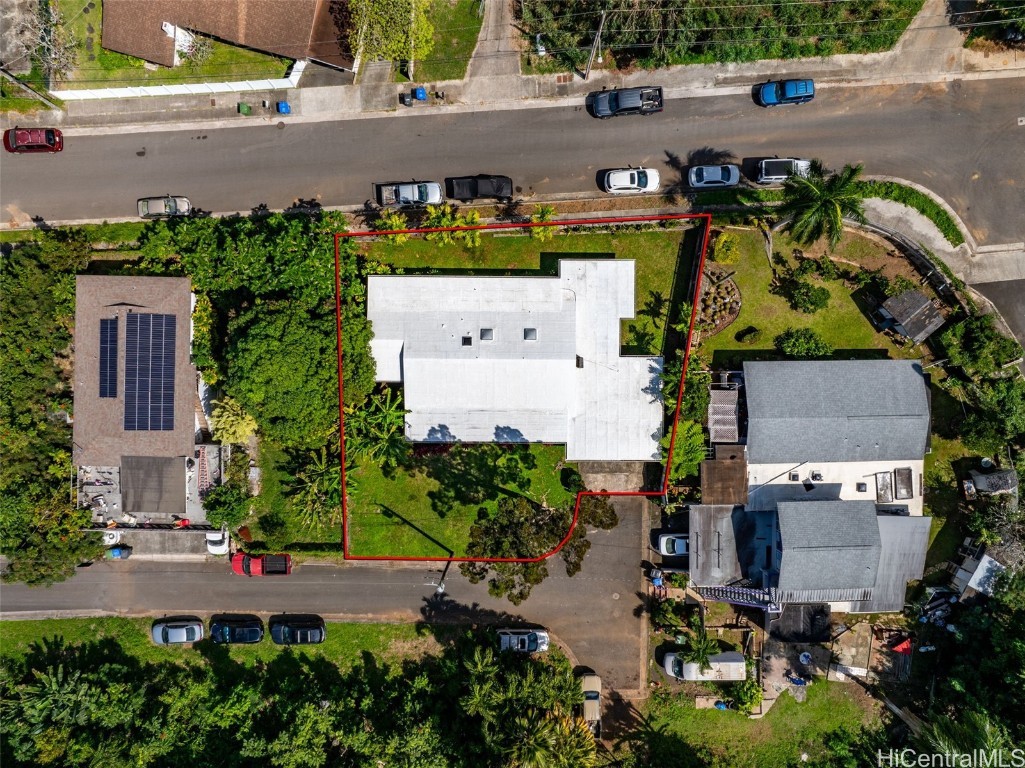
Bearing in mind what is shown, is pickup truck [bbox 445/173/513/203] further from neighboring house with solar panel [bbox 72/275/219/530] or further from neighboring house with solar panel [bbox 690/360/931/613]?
neighboring house with solar panel [bbox 690/360/931/613]

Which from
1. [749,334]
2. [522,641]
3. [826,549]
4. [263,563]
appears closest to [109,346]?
[263,563]

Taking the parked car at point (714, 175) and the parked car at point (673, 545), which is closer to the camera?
the parked car at point (714, 175)

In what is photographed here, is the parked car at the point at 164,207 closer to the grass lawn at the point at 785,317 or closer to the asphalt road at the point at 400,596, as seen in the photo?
the asphalt road at the point at 400,596

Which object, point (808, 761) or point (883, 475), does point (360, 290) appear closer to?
point (883, 475)

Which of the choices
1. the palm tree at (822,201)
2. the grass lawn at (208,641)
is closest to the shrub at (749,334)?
the palm tree at (822,201)

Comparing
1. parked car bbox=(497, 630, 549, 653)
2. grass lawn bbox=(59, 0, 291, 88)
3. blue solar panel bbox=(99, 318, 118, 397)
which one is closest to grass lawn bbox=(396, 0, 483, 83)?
grass lawn bbox=(59, 0, 291, 88)

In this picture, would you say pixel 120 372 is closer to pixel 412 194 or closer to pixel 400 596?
pixel 412 194
